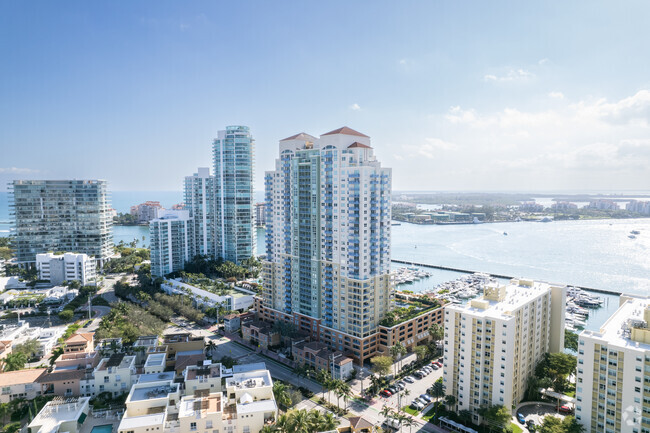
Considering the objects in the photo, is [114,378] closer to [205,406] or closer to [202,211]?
[205,406]

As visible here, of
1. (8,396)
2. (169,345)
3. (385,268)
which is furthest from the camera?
(385,268)

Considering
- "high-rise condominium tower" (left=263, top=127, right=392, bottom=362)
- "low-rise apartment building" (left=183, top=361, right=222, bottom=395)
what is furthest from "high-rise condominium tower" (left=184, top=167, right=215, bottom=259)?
"low-rise apartment building" (left=183, top=361, right=222, bottom=395)

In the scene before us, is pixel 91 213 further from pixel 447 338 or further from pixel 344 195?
pixel 447 338

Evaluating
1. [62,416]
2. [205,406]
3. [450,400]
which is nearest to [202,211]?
[62,416]

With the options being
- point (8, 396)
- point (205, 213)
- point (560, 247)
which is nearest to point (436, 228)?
point (560, 247)

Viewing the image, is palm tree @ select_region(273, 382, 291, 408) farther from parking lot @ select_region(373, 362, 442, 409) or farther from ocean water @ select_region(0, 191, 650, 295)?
ocean water @ select_region(0, 191, 650, 295)
